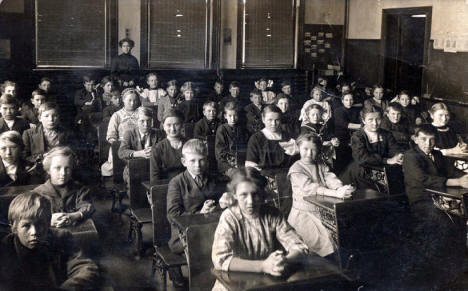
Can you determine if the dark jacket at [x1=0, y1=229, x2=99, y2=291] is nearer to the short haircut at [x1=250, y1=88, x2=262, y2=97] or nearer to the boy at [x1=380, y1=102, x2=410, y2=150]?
the boy at [x1=380, y1=102, x2=410, y2=150]

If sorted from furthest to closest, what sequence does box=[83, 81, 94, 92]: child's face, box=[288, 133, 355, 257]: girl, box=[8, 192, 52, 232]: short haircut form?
1. box=[83, 81, 94, 92]: child's face
2. box=[288, 133, 355, 257]: girl
3. box=[8, 192, 52, 232]: short haircut

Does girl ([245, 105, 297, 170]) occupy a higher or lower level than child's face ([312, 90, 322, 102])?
lower

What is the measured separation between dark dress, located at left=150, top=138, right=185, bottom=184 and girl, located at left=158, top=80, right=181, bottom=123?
2.03 meters

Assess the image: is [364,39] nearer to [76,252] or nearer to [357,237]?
[357,237]

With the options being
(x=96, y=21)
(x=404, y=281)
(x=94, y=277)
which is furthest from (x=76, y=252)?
(x=96, y=21)

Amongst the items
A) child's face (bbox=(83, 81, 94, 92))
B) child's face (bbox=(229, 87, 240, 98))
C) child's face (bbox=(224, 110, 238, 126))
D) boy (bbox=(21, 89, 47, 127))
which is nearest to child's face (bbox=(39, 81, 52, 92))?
boy (bbox=(21, 89, 47, 127))

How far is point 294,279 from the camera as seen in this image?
1.44 m

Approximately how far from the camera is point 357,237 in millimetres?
2256

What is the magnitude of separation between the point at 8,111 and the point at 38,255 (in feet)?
5.40

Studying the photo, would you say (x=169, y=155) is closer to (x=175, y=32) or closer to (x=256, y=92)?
(x=175, y=32)

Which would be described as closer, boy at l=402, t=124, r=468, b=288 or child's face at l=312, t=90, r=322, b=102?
boy at l=402, t=124, r=468, b=288

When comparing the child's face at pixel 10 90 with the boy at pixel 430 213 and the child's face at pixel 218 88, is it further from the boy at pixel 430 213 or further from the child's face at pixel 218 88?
the boy at pixel 430 213

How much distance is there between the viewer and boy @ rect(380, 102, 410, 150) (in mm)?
3578

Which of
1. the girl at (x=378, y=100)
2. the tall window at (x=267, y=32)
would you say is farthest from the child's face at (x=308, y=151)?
the girl at (x=378, y=100)
